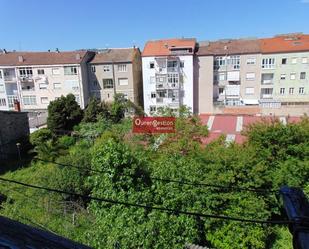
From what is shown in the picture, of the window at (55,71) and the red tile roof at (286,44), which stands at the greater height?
the red tile roof at (286,44)

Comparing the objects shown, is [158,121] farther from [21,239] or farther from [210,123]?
[21,239]

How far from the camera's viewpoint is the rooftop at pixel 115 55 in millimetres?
41956

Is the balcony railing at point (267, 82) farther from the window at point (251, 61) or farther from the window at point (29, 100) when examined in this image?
the window at point (29, 100)

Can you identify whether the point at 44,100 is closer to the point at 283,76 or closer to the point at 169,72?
the point at 169,72

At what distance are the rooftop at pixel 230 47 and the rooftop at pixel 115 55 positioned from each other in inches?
407

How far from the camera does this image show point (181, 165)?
15.5 metres

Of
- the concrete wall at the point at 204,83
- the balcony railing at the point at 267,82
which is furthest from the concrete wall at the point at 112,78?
the balcony railing at the point at 267,82

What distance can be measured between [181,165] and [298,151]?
7.27 m

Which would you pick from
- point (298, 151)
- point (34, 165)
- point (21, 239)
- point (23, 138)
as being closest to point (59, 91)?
point (23, 138)

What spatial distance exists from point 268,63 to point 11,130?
110ft

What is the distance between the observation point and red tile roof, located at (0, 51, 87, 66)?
135 ft

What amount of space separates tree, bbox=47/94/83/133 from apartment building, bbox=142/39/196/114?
11197 mm

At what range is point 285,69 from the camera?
39.2 metres

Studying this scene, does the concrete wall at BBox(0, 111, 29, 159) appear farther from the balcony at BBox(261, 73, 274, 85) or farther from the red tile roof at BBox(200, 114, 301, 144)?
the balcony at BBox(261, 73, 274, 85)
